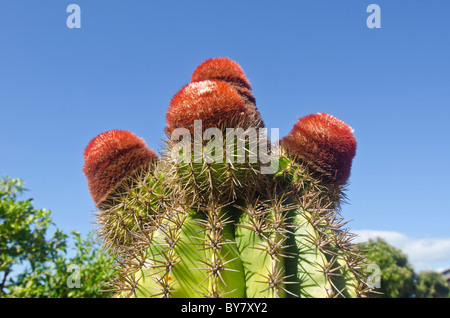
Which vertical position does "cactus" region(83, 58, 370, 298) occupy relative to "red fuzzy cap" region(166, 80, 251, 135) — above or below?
below

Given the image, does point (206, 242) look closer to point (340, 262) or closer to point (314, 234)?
point (314, 234)

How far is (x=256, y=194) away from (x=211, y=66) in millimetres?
1233

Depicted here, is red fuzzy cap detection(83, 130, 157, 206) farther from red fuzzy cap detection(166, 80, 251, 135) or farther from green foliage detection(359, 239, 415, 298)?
green foliage detection(359, 239, 415, 298)

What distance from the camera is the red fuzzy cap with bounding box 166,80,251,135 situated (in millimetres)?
2129

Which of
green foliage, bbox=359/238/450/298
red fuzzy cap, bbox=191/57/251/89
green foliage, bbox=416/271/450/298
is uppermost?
red fuzzy cap, bbox=191/57/251/89

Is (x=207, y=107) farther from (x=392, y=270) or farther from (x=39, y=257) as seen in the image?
(x=392, y=270)

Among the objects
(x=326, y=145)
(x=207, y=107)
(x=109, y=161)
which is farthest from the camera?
(x=109, y=161)

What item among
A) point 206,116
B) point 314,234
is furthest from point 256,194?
point 206,116

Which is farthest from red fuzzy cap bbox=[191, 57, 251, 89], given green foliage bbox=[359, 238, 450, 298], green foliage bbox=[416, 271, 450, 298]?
green foliage bbox=[416, 271, 450, 298]

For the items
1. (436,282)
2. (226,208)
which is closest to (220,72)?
(226,208)

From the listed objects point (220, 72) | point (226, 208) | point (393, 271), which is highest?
point (220, 72)

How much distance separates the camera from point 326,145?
2521mm

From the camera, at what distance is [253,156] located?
7.12 feet

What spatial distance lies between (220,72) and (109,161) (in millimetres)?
1198
